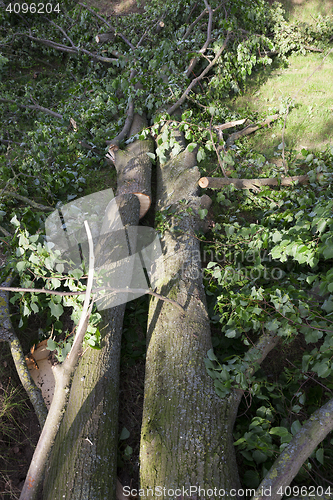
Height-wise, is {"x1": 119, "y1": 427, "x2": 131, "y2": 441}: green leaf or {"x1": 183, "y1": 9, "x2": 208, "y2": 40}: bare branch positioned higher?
{"x1": 183, "y1": 9, "x2": 208, "y2": 40}: bare branch

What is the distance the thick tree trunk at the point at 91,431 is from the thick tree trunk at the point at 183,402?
0.21m

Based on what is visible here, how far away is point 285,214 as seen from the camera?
2.48m

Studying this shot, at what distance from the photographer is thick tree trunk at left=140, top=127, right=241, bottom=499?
1.42 metres

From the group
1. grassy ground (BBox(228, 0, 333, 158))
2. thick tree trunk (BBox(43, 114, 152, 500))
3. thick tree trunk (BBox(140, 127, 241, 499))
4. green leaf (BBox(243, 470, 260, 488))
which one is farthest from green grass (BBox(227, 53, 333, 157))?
green leaf (BBox(243, 470, 260, 488))

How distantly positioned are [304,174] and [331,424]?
2.35 m

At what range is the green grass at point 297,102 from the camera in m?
3.61

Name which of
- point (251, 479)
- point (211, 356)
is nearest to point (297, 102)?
point (211, 356)

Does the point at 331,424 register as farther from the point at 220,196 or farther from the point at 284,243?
the point at 220,196

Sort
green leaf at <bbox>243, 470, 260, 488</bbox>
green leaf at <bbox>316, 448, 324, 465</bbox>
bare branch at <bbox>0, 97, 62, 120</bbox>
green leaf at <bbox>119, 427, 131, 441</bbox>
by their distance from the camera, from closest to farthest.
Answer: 1. green leaf at <bbox>316, 448, 324, 465</bbox>
2. green leaf at <bbox>243, 470, 260, 488</bbox>
3. green leaf at <bbox>119, 427, 131, 441</bbox>
4. bare branch at <bbox>0, 97, 62, 120</bbox>

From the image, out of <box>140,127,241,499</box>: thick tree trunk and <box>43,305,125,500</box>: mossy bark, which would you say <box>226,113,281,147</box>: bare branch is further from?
<box>43,305,125,500</box>: mossy bark

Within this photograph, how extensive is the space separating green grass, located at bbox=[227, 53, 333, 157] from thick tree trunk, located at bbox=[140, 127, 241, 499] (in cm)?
212

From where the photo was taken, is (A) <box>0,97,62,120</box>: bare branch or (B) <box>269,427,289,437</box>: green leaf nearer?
(B) <box>269,427,289,437</box>: green leaf

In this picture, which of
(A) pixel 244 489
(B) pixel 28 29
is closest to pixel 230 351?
(A) pixel 244 489

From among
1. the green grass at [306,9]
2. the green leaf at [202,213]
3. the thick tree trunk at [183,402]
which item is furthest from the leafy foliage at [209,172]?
the green grass at [306,9]
